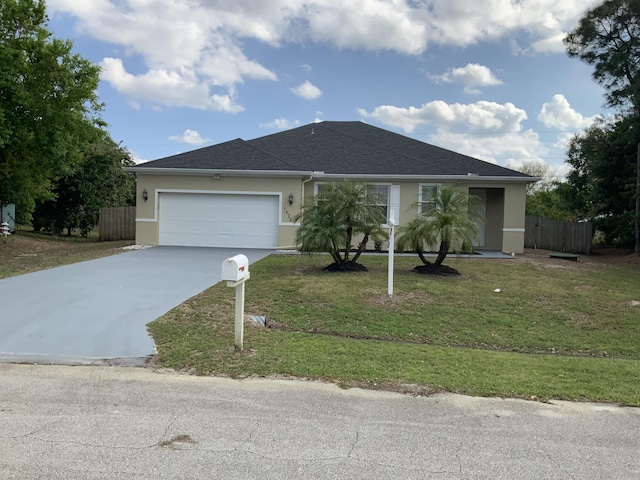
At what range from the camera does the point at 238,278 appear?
5.23 meters

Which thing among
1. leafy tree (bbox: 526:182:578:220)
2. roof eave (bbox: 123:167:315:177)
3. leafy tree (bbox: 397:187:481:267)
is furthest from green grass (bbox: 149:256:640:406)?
leafy tree (bbox: 526:182:578:220)

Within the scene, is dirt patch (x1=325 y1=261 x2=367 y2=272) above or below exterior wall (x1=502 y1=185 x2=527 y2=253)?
below

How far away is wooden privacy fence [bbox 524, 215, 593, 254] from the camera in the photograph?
20281mm

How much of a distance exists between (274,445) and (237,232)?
1360 centimetres

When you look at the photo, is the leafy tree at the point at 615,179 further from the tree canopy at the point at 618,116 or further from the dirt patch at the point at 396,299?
the dirt patch at the point at 396,299

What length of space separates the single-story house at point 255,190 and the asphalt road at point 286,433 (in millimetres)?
11780

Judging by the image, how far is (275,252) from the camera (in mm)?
15484

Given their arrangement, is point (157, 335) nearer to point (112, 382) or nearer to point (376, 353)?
point (112, 382)

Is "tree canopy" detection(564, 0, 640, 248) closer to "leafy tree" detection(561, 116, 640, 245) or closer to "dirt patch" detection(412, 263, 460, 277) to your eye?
"leafy tree" detection(561, 116, 640, 245)

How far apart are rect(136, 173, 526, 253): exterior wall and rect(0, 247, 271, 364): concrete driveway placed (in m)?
4.01

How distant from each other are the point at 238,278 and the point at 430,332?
342 cm

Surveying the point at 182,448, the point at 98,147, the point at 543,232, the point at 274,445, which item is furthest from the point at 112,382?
the point at 98,147

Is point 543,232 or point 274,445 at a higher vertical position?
point 543,232

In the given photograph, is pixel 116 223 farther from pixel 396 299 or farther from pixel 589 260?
pixel 589 260
